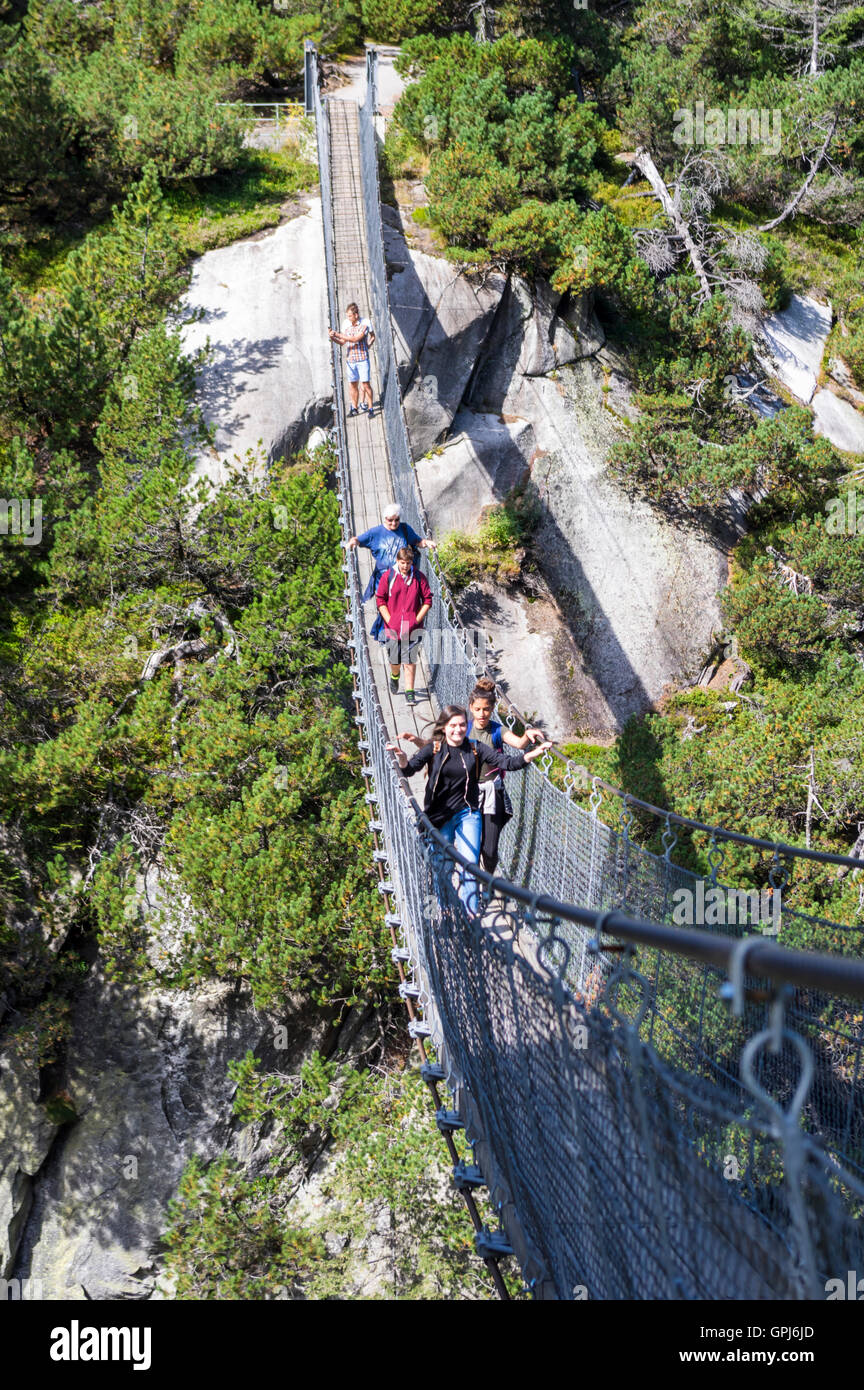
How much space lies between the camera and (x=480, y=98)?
1076cm

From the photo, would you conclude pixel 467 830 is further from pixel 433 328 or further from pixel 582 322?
pixel 582 322

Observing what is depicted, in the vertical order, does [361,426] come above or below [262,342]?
below

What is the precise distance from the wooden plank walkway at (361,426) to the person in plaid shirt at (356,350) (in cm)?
11

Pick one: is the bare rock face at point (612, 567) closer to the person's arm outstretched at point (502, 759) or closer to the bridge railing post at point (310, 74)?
the bridge railing post at point (310, 74)

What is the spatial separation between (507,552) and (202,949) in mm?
5389

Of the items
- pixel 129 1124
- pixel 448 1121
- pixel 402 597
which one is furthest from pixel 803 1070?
pixel 129 1124

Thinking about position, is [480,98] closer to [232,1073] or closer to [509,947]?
[232,1073]

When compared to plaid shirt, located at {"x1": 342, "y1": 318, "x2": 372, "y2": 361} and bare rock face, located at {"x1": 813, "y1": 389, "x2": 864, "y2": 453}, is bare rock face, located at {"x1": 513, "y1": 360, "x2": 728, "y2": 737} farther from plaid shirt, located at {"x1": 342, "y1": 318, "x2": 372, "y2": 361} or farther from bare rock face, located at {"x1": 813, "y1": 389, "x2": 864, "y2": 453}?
plaid shirt, located at {"x1": 342, "y1": 318, "x2": 372, "y2": 361}

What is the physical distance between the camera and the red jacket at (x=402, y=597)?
496 cm

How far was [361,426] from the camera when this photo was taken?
24.8 ft

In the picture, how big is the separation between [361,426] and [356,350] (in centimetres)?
55

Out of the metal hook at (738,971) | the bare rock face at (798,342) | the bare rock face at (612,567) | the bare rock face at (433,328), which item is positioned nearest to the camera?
the metal hook at (738,971)

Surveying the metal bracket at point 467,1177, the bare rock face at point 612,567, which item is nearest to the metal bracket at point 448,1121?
the metal bracket at point 467,1177

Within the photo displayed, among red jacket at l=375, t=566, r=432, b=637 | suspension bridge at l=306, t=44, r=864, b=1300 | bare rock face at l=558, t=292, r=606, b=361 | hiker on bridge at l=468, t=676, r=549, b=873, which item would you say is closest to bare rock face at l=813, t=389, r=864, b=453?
bare rock face at l=558, t=292, r=606, b=361
